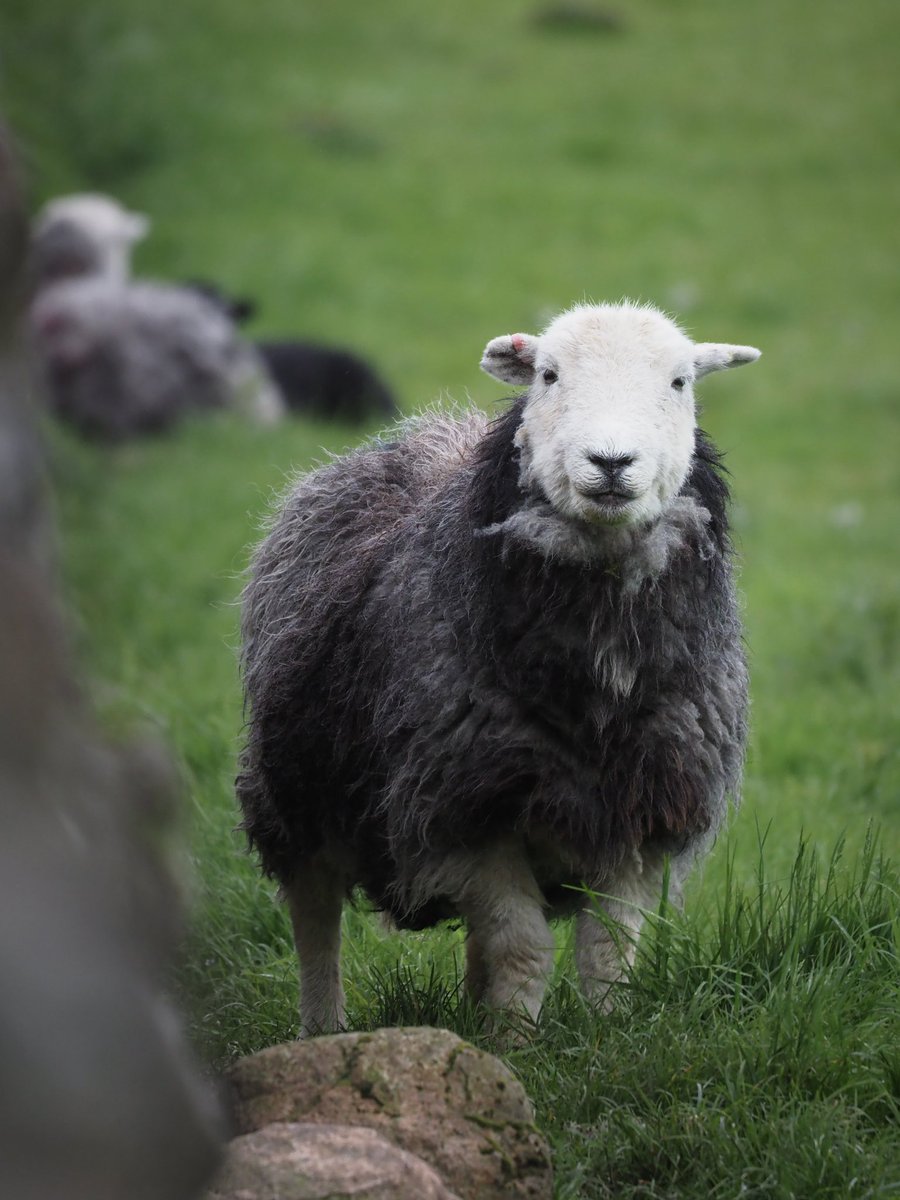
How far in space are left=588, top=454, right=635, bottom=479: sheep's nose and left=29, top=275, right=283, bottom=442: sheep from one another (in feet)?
Result: 34.0

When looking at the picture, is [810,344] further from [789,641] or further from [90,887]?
[90,887]

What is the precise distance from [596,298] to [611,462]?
37.8 ft

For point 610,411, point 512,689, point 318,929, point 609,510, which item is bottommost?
point 318,929

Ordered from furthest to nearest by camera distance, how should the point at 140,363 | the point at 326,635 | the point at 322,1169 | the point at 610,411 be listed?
the point at 140,363
the point at 326,635
the point at 610,411
the point at 322,1169

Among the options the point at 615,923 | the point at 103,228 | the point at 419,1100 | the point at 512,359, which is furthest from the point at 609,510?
the point at 103,228

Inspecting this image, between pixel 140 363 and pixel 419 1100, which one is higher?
pixel 140 363

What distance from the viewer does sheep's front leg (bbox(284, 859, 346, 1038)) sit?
4.37m

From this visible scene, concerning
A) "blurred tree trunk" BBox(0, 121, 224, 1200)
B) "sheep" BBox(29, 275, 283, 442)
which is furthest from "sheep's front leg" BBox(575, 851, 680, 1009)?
"sheep" BBox(29, 275, 283, 442)

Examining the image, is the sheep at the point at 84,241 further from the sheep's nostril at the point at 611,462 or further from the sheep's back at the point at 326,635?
the sheep's nostril at the point at 611,462

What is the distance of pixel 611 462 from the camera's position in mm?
3621

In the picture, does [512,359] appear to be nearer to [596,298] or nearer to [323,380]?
[323,380]

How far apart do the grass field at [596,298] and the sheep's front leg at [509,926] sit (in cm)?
9

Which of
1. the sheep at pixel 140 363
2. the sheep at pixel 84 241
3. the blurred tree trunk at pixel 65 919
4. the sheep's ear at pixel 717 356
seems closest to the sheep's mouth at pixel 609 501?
the sheep's ear at pixel 717 356

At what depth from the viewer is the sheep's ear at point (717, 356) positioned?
162 inches
